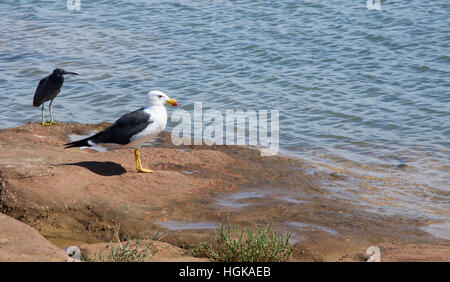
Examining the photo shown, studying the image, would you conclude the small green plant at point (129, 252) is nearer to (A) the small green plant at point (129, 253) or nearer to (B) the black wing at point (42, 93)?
(A) the small green plant at point (129, 253)

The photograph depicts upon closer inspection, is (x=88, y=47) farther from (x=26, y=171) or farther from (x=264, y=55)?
(x=26, y=171)

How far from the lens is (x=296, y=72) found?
1366 cm

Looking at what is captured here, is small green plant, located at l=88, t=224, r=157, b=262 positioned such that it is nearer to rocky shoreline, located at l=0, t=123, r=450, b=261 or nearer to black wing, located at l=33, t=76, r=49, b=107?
rocky shoreline, located at l=0, t=123, r=450, b=261

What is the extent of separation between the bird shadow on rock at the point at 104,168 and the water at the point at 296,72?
9.85ft

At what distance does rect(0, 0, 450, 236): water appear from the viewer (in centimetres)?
980

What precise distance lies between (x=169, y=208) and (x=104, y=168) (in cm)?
125

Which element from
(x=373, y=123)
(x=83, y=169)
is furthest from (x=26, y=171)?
(x=373, y=123)

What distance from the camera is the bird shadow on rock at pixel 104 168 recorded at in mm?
7496

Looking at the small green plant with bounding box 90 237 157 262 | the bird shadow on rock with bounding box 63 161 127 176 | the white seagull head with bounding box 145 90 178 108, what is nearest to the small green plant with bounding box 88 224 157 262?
the small green plant with bounding box 90 237 157 262

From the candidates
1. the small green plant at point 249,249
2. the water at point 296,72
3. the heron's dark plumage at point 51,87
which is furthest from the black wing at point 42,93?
the small green plant at point 249,249

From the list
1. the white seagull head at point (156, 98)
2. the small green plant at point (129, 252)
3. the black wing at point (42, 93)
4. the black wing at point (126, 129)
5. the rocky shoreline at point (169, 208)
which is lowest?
the rocky shoreline at point (169, 208)

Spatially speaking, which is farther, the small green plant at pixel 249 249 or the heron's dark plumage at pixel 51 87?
the heron's dark plumage at pixel 51 87

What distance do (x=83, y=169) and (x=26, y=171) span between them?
2.30 ft

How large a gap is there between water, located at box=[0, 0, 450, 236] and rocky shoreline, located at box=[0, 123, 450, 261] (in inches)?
37.5
